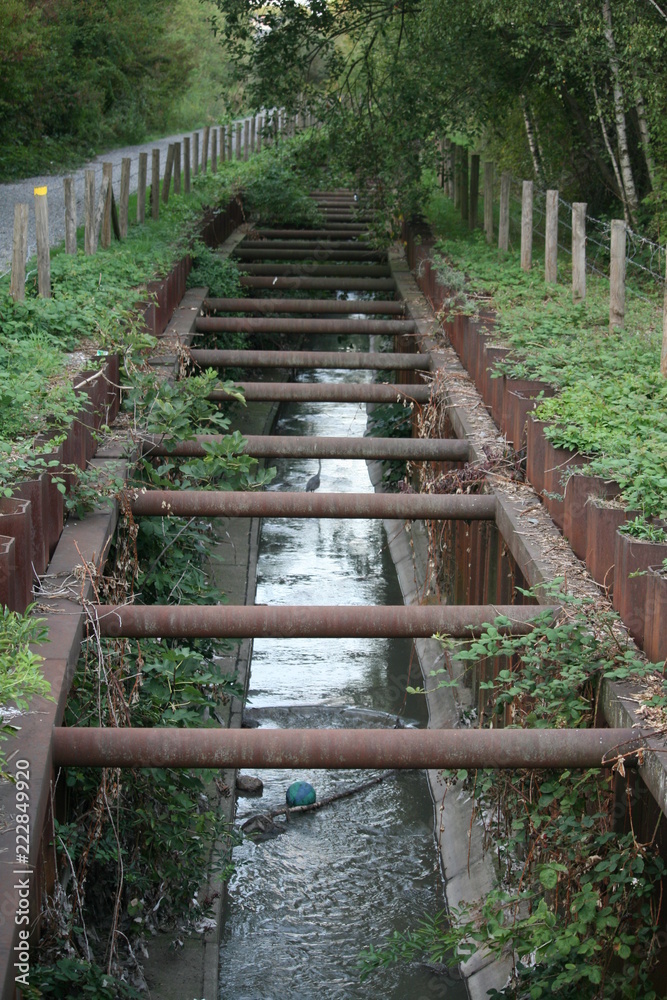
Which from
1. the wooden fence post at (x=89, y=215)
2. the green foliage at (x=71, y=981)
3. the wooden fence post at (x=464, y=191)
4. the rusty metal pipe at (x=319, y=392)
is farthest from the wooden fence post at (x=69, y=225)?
the green foliage at (x=71, y=981)

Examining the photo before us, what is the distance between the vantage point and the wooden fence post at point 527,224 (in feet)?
35.5

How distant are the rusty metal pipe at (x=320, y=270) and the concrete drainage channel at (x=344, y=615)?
2194mm

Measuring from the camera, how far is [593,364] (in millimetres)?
7152

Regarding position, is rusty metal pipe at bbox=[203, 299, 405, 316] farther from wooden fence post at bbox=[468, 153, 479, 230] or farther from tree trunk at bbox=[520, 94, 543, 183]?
tree trunk at bbox=[520, 94, 543, 183]

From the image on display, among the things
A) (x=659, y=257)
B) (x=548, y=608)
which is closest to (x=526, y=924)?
(x=548, y=608)

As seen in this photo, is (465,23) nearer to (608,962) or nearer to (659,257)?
(659,257)

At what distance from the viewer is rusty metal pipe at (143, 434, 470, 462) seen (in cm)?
Result: 693

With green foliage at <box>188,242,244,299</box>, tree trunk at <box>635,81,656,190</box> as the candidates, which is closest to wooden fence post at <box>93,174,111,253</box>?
green foliage at <box>188,242,244,299</box>

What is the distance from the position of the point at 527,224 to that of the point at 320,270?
153 inches

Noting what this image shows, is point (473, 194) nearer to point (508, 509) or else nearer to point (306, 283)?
point (306, 283)

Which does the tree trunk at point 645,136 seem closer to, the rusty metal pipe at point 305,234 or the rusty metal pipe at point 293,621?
the rusty metal pipe at point 305,234

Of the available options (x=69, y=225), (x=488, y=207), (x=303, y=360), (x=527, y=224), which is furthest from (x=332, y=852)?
(x=488, y=207)

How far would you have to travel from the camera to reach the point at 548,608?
4.60 meters

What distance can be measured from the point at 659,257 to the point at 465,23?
11.7 ft
